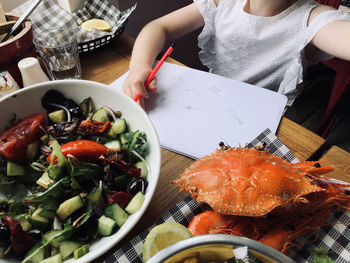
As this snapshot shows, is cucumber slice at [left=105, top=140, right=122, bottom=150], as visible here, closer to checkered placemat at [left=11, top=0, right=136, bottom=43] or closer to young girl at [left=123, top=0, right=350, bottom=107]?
young girl at [left=123, top=0, right=350, bottom=107]

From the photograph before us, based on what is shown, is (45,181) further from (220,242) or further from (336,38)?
(336,38)

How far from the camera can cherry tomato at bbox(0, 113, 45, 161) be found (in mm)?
540

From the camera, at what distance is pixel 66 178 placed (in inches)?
19.6

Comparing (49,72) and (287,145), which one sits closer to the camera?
(287,145)

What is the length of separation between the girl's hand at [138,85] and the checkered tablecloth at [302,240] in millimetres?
349

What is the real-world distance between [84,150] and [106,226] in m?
0.15

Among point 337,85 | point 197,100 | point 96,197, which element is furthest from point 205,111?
point 337,85

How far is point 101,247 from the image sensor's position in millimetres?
420

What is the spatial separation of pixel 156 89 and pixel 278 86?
1.95 feet

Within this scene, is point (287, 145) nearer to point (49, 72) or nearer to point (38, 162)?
point (38, 162)

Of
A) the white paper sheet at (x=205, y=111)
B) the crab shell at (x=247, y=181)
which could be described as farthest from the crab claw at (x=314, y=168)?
the white paper sheet at (x=205, y=111)

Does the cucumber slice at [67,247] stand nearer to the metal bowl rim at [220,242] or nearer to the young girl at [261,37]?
the metal bowl rim at [220,242]

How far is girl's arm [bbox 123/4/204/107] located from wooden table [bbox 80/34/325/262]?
6 centimetres

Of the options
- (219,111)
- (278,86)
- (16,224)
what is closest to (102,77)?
(219,111)
